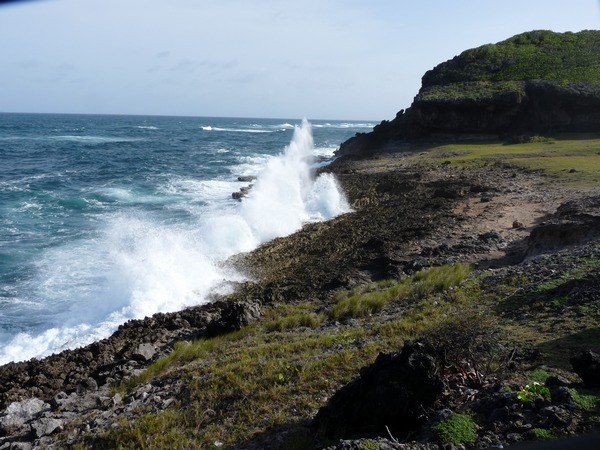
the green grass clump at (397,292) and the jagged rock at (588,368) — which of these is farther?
the green grass clump at (397,292)

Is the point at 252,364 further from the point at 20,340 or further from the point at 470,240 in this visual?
the point at 470,240

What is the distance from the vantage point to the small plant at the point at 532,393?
484 cm

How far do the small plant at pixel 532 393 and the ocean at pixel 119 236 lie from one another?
929cm

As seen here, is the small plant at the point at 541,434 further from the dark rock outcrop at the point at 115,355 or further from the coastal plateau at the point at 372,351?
the dark rock outcrop at the point at 115,355

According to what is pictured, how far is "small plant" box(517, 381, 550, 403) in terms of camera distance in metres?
4.84

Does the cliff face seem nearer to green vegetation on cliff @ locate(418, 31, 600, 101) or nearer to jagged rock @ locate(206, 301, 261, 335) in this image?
green vegetation on cliff @ locate(418, 31, 600, 101)

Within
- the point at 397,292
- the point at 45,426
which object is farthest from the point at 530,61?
the point at 45,426

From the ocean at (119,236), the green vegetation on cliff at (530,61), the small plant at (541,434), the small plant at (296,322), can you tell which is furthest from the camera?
the green vegetation on cliff at (530,61)

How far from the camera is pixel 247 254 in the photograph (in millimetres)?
16984

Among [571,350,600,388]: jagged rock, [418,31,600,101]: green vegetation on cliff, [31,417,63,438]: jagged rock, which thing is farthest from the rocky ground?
[418,31,600,101]: green vegetation on cliff

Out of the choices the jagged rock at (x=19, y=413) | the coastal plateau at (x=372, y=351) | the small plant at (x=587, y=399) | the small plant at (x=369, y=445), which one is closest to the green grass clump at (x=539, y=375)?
the coastal plateau at (x=372, y=351)

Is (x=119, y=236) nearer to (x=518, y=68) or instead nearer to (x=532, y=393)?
(x=532, y=393)

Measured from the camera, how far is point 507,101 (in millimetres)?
40469

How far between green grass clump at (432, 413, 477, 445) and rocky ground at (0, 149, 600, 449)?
0.10 metres
